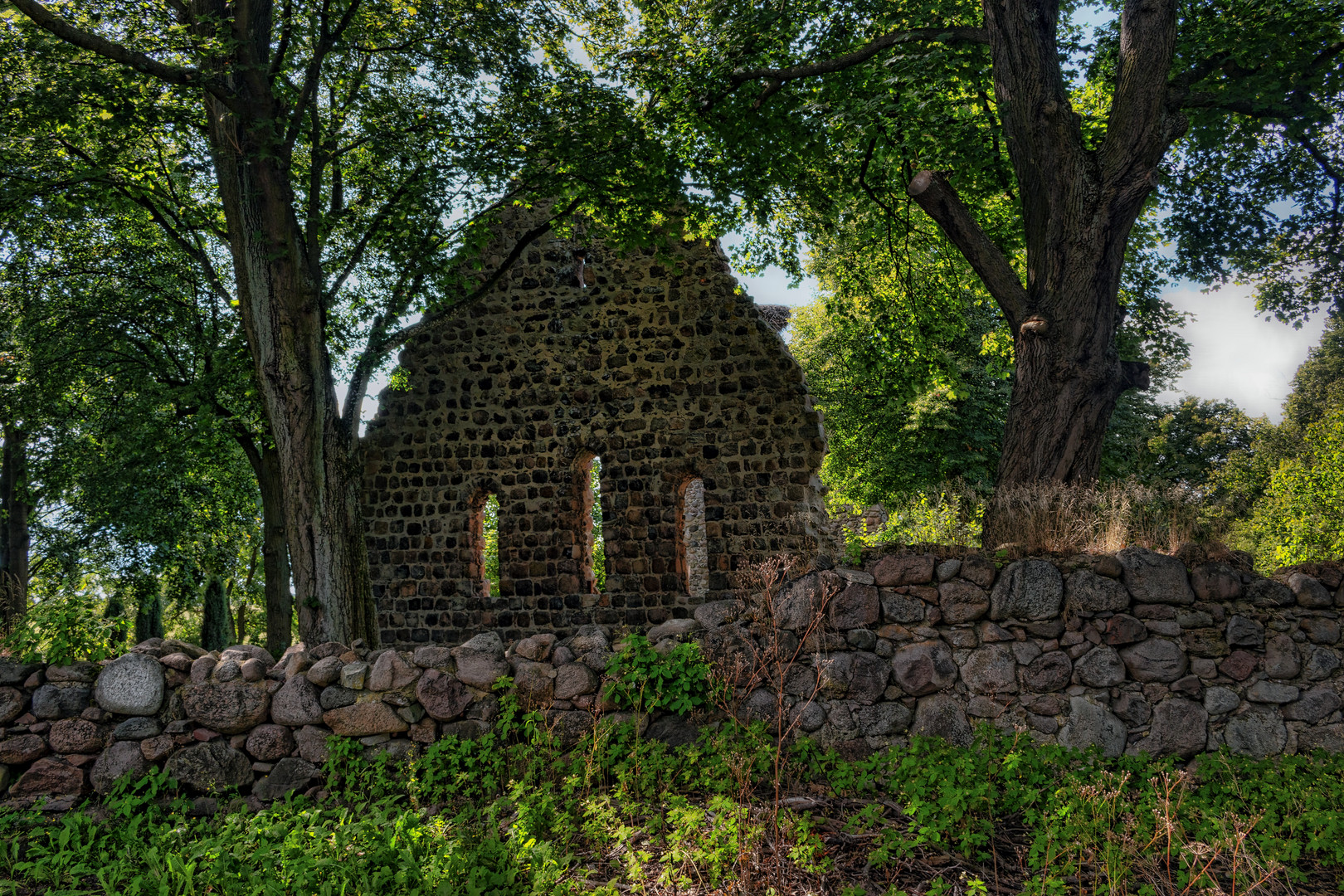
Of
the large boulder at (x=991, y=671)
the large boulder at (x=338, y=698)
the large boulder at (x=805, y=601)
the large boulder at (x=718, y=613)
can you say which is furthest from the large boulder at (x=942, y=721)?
the large boulder at (x=338, y=698)

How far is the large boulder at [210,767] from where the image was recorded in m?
5.69

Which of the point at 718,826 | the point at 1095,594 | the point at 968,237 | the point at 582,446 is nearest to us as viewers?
the point at 718,826

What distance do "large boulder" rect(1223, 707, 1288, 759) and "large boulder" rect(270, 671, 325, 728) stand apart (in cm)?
654

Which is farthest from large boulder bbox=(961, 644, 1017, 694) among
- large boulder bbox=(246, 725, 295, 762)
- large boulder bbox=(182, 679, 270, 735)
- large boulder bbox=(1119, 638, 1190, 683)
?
large boulder bbox=(182, 679, 270, 735)

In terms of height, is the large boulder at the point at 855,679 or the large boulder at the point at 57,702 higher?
the large boulder at the point at 57,702

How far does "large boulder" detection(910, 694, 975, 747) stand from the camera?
5871 mm

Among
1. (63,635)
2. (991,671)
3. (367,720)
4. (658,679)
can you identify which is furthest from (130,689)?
(991,671)

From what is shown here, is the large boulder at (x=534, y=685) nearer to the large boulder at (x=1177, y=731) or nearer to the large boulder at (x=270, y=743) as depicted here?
the large boulder at (x=270, y=743)

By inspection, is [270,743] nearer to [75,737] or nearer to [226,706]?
[226,706]

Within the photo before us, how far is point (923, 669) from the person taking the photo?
5.97 m

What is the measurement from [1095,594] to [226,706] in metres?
6.37

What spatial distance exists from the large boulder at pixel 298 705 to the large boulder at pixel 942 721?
4313 millimetres

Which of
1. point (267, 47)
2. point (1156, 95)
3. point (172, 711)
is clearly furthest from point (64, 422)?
point (1156, 95)

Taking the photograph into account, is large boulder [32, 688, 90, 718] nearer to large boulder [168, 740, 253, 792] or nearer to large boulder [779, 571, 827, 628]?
large boulder [168, 740, 253, 792]
